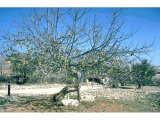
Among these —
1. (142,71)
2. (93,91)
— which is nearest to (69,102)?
(93,91)

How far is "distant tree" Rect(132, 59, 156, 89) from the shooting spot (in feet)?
19.2

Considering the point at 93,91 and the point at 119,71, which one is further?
the point at 93,91

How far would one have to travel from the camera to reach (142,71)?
19.6 ft

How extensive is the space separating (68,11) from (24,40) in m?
Result: 0.87

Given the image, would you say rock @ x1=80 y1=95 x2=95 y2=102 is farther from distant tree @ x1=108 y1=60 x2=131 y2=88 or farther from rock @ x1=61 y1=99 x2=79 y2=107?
distant tree @ x1=108 y1=60 x2=131 y2=88

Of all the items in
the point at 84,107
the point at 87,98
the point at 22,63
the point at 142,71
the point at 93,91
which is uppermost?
the point at 22,63

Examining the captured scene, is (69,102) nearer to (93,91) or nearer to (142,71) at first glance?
(93,91)

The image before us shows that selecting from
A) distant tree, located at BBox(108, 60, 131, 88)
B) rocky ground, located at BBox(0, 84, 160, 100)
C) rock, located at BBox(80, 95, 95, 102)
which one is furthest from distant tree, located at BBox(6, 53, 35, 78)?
distant tree, located at BBox(108, 60, 131, 88)

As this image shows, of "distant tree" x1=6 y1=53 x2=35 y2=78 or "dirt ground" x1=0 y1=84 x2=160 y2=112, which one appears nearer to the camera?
"distant tree" x1=6 y1=53 x2=35 y2=78

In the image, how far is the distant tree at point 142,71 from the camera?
585 cm

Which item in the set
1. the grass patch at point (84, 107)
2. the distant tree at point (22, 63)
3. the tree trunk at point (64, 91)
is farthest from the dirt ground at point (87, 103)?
the distant tree at point (22, 63)

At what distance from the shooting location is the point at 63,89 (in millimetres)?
6254

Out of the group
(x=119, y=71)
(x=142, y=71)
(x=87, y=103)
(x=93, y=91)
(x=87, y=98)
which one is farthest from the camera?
(x=93, y=91)

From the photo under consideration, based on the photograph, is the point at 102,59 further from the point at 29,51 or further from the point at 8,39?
the point at 8,39
